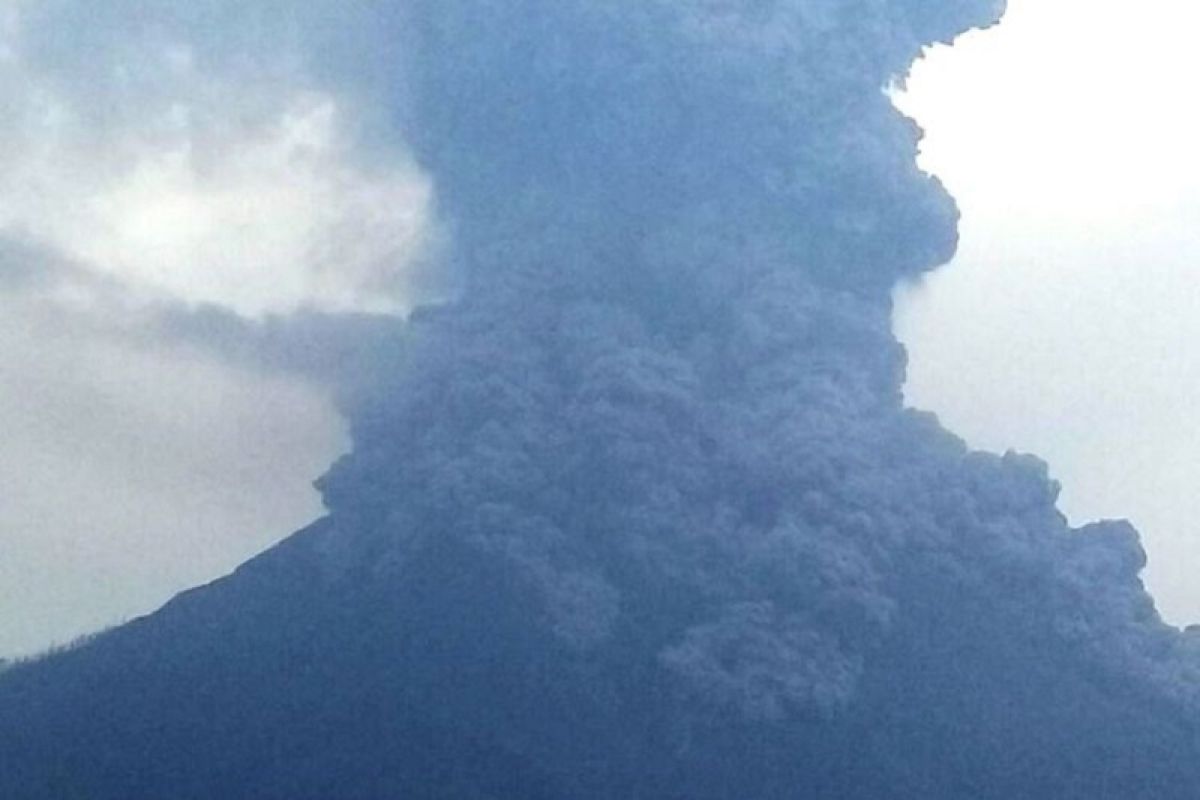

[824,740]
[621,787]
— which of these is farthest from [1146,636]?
[621,787]

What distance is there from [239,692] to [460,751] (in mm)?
5635

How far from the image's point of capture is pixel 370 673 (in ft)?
272

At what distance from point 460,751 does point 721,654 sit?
256 inches

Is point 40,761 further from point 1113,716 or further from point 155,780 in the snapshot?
point 1113,716

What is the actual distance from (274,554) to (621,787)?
12.1 m

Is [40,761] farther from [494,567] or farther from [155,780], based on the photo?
[494,567]

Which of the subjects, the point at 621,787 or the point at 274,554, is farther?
the point at 274,554

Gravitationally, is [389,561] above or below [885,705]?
above

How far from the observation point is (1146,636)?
82.9 metres

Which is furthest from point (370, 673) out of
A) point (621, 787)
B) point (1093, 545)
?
point (1093, 545)

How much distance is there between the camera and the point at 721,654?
3157 inches

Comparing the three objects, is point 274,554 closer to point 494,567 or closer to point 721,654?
point 494,567

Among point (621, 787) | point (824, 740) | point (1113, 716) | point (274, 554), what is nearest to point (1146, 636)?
point (1113, 716)

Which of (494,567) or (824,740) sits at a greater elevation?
(494,567)
